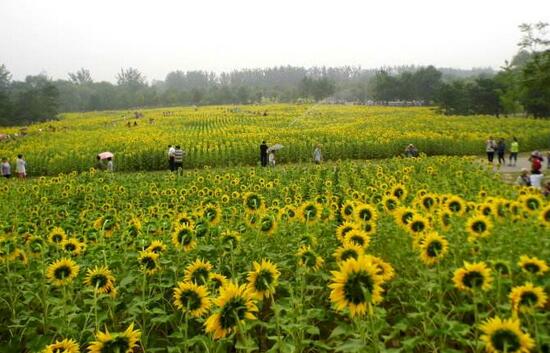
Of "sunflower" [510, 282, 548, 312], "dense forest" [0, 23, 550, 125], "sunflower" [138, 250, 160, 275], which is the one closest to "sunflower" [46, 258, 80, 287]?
"sunflower" [138, 250, 160, 275]

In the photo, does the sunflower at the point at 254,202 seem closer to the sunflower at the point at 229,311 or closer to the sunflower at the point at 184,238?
the sunflower at the point at 184,238

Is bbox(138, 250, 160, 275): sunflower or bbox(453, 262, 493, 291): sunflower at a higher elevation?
bbox(453, 262, 493, 291): sunflower

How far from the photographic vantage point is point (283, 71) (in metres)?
A: 193

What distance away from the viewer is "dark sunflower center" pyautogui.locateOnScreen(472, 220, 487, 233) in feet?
11.4

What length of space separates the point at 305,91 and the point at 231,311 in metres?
104

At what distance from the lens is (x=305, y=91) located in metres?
104

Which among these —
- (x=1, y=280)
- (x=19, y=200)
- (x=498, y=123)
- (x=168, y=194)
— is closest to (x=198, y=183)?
(x=168, y=194)

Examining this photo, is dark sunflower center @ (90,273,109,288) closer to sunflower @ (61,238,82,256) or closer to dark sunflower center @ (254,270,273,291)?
sunflower @ (61,238,82,256)

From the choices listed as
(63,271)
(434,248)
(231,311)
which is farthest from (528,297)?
(63,271)

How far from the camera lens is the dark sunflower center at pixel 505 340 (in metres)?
1.90

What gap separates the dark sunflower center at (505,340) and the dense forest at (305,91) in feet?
90.1

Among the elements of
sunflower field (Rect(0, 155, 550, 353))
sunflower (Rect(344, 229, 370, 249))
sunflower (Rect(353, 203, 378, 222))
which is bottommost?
sunflower field (Rect(0, 155, 550, 353))

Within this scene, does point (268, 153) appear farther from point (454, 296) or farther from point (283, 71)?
point (283, 71)

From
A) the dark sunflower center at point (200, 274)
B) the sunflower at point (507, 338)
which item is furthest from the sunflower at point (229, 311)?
the sunflower at point (507, 338)
